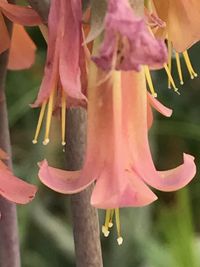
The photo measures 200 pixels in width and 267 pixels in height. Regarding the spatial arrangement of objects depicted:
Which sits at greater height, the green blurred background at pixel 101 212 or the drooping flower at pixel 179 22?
the drooping flower at pixel 179 22

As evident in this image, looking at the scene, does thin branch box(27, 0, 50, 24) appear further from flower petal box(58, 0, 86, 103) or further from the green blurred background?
the green blurred background

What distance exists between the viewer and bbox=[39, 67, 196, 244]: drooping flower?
1.32ft

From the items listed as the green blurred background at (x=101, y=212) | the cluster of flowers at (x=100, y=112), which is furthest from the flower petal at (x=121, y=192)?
the green blurred background at (x=101, y=212)

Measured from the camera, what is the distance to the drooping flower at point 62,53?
0.41 metres

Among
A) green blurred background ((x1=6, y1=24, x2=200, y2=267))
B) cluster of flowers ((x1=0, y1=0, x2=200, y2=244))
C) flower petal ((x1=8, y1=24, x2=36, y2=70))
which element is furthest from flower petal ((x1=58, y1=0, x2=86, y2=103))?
green blurred background ((x1=6, y1=24, x2=200, y2=267))

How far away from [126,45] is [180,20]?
118mm

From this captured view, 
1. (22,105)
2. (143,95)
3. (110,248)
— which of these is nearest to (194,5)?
(143,95)

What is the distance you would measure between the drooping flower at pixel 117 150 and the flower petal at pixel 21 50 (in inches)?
6.3

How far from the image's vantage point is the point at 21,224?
41.0 inches

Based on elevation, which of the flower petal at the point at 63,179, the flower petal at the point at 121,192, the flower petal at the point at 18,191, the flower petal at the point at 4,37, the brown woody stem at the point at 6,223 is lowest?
the brown woody stem at the point at 6,223

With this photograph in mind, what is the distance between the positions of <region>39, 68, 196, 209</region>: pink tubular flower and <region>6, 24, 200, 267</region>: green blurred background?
46 cm

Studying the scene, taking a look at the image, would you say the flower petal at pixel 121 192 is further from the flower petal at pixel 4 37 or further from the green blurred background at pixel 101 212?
the green blurred background at pixel 101 212

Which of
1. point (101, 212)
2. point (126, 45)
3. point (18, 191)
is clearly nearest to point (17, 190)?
point (18, 191)

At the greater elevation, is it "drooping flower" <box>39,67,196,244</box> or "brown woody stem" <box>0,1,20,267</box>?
"drooping flower" <box>39,67,196,244</box>
